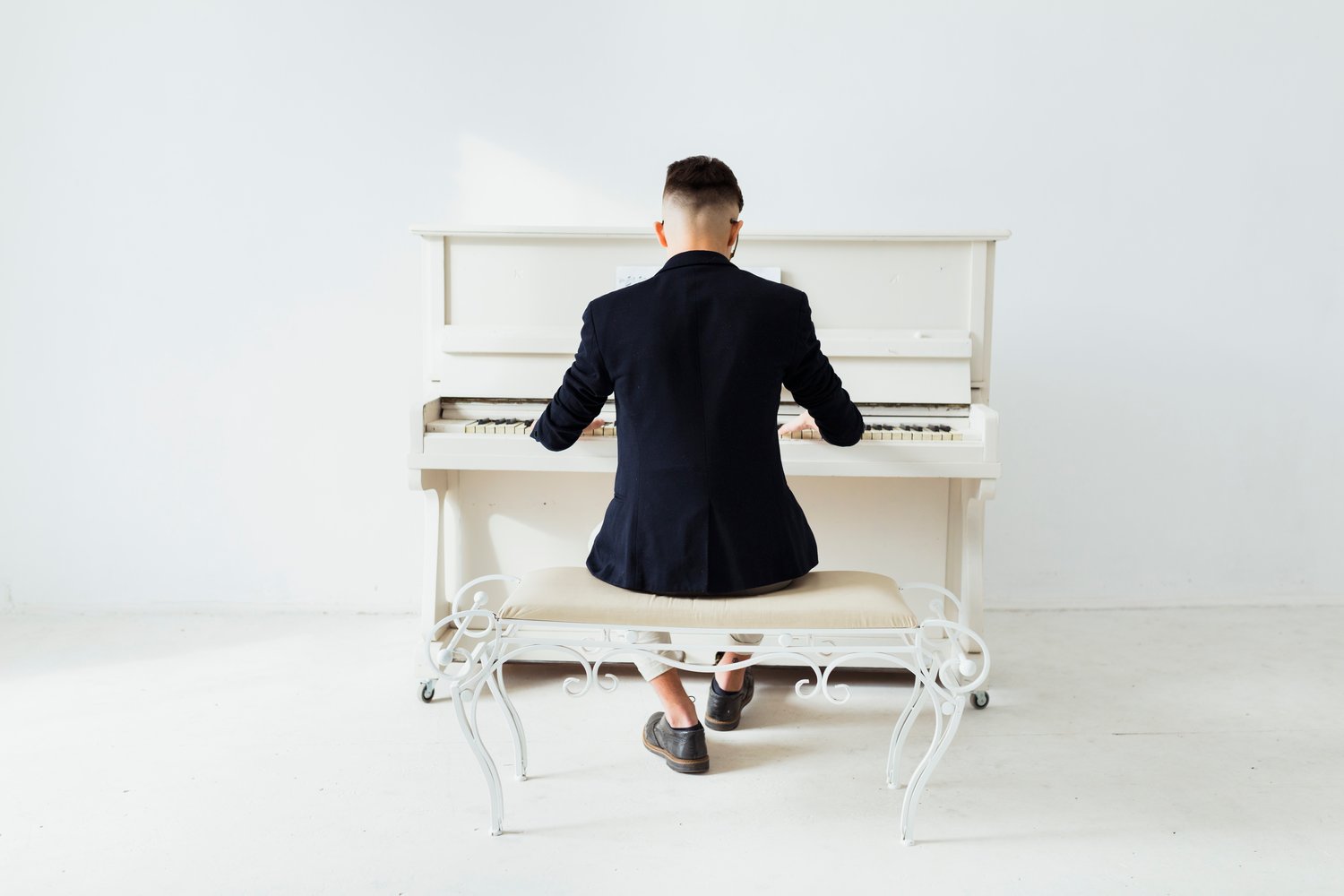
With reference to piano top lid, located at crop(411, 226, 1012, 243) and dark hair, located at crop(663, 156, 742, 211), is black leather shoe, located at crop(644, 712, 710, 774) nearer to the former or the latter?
dark hair, located at crop(663, 156, 742, 211)

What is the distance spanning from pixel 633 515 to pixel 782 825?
0.64 m

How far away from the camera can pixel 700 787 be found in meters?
1.98

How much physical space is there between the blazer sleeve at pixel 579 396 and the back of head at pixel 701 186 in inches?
9.5

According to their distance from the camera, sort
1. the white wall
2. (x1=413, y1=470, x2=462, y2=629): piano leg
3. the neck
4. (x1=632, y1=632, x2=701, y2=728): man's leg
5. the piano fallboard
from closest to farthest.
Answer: the neck → (x1=632, y1=632, x2=701, y2=728): man's leg → the piano fallboard → (x1=413, y1=470, x2=462, y2=629): piano leg → the white wall

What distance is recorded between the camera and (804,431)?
2143mm

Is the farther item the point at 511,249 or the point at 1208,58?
the point at 1208,58

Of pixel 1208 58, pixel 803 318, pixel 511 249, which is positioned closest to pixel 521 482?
pixel 511 249

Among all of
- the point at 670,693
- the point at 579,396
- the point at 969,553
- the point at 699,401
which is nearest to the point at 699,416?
the point at 699,401

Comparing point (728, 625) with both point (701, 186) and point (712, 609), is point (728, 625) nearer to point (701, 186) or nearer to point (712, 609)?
point (712, 609)

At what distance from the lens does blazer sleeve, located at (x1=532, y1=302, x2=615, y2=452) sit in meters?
1.72

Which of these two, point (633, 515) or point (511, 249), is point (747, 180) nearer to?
point (511, 249)

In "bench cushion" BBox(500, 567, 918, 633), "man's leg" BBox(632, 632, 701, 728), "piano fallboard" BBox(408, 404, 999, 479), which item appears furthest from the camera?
"piano fallboard" BBox(408, 404, 999, 479)

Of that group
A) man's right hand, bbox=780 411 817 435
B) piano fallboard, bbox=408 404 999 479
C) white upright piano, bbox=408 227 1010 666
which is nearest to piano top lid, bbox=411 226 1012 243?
white upright piano, bbox=408 227 1010 666

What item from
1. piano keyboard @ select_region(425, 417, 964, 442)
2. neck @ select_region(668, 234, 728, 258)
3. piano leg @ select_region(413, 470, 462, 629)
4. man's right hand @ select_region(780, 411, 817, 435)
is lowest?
piano leg @ select_region(413, 470, 462, 629)
